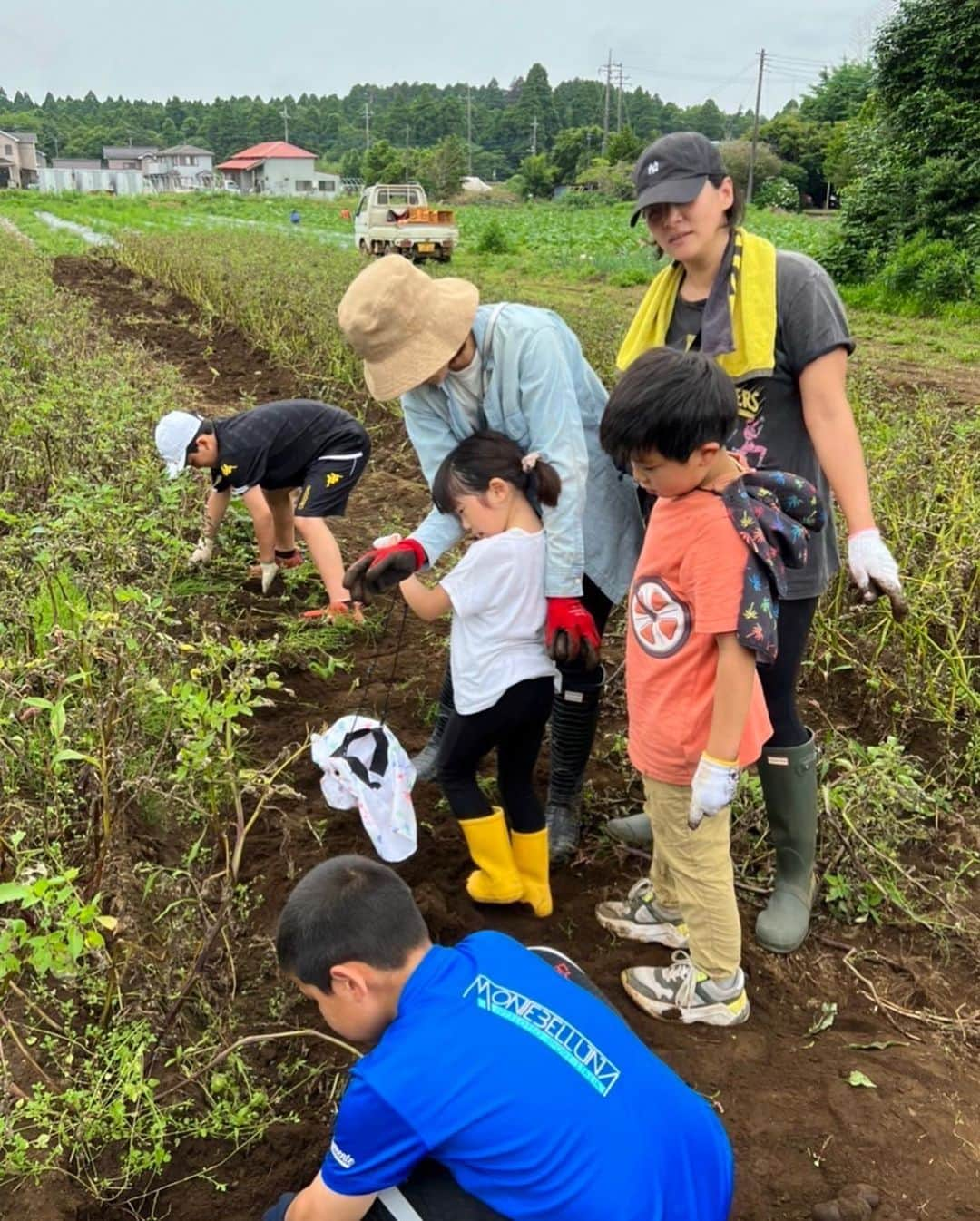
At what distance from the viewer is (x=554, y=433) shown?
7.24 feet

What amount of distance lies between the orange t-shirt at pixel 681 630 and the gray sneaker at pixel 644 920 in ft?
1.71

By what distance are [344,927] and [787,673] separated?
1141mm

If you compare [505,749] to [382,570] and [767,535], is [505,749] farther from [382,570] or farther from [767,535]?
[767,535]

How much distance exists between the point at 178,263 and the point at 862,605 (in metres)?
11.9

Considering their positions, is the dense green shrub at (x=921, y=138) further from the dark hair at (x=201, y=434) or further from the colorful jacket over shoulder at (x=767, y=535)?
the colorful jacket over shoulder at (x=767, y=535)

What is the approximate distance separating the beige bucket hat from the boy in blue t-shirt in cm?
115

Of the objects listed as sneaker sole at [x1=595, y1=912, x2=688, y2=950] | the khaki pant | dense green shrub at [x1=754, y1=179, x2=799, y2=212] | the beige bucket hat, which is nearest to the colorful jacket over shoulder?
the khaki pant

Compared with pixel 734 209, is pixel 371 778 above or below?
below

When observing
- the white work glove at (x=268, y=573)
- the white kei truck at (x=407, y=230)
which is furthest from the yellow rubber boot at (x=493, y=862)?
the white kei truck at (x=407, y=230)

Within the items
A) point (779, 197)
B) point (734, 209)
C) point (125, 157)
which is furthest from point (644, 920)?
point (125, 157)

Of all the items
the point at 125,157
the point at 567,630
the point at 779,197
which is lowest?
the point at 567,630

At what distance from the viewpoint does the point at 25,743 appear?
88.1 inches

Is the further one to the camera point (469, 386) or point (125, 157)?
point (125, 157)

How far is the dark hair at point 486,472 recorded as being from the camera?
213cm
